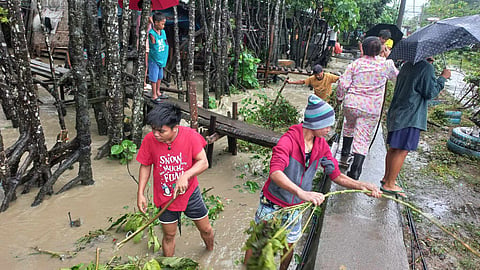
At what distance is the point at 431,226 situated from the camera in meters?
4.40

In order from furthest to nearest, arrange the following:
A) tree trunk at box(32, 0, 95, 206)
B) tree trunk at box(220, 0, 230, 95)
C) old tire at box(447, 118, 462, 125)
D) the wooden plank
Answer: old tire at box(447, 118, 462, 125) < tree trunk at box(220, 0, 230, 95) < the wooden plank < tree trunk at box(32, 0, 95, 206)

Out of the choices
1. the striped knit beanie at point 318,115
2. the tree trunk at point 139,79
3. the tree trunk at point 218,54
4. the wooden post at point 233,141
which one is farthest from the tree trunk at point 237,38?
the striped knit beanie at point 318,115

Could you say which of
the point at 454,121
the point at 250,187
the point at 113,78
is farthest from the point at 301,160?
the point at 454,121

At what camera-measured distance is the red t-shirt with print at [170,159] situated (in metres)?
2.72

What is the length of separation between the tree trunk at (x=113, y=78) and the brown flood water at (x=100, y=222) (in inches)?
17.7

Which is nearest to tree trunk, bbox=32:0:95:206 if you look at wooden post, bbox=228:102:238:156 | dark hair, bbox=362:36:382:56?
wooden post, bbox=228:102:238:156

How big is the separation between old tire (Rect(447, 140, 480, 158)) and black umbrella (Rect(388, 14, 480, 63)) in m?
4.32

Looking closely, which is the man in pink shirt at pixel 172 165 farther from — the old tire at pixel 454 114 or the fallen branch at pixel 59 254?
the old tire at pixel 454 114

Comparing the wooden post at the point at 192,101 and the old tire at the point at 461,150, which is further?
the old tire at the point at 461,150

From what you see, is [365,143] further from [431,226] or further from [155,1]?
[155,1]

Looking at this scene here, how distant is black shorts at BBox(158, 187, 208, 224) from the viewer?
2.86 metres

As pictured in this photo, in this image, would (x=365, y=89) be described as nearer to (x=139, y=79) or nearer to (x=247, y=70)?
(x=139, y=79)

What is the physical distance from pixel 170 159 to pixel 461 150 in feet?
22.1

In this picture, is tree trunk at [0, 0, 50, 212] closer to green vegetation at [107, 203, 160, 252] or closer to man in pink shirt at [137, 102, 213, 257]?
green vegetation at [107, 203, 160, 252]
